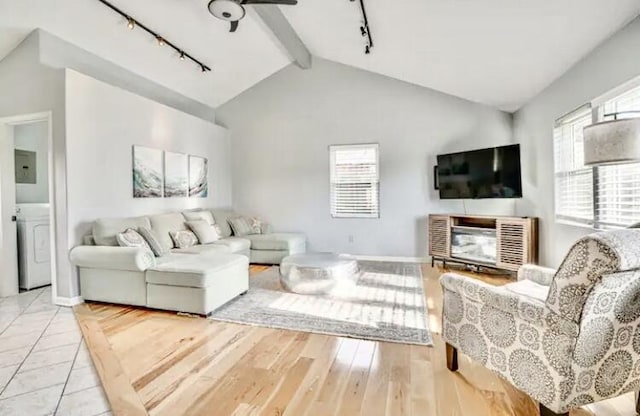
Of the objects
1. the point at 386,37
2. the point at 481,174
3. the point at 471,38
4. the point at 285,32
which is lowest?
the point at 481,174

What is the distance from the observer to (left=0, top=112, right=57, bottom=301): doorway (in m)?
3.97

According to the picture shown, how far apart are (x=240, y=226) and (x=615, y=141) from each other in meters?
5.29

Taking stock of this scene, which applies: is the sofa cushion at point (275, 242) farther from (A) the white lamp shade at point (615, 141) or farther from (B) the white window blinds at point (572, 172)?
(A) the white lamp shade at point (615, 141)

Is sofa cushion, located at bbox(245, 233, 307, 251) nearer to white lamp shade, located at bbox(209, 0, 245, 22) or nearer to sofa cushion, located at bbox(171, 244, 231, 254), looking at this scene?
sofa cushion, located at bbox(171, 244, 231, 254)

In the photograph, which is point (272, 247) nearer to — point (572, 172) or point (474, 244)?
point (474, 244)

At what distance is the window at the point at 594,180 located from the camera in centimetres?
278

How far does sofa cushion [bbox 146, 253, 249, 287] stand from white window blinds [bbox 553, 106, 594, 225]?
3.67 m

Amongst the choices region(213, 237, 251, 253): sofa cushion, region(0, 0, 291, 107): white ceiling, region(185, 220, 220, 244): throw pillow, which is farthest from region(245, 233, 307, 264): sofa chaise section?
region(0, 0, 291, 107): white ceiling

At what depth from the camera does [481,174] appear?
16.7 feet

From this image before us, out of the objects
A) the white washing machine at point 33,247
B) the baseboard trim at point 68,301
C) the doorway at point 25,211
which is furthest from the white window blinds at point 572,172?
the white washing machine at point 33,247

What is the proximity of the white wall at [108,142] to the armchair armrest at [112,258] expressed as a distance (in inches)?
9.0

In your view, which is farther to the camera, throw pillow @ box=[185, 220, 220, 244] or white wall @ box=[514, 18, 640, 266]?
throw pillow @ box=[185, 220, 220, 244]

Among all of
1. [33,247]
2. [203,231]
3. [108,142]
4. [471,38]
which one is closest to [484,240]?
[471,38]

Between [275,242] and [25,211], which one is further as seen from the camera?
[275,242]
